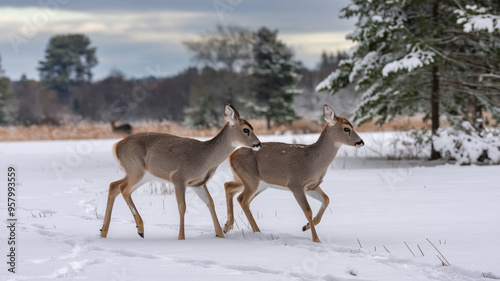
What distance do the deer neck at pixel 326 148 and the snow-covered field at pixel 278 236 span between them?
915 millimetres

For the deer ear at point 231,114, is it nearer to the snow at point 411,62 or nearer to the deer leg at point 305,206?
the deer leg at point 305,206

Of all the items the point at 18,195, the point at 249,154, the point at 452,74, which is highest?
the point at 452,74

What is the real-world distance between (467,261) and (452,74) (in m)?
13.0

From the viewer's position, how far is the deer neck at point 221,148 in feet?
24.1

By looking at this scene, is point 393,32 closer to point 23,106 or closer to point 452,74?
point 452,74

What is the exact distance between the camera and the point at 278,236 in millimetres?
7613

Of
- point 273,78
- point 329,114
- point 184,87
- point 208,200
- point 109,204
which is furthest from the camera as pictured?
point 184,87

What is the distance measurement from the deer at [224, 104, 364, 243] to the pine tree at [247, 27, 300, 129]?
117 feet

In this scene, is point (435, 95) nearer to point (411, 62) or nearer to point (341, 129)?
point (411, 62)

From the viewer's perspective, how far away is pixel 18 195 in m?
12.6

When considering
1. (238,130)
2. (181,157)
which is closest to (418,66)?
(238,130)

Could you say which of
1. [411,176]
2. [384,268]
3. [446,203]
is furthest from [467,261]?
[411,176]

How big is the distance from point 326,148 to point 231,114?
117cm

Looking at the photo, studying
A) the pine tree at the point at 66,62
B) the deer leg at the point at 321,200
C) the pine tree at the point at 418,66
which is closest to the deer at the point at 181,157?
the deer leg at the point at 321,200
